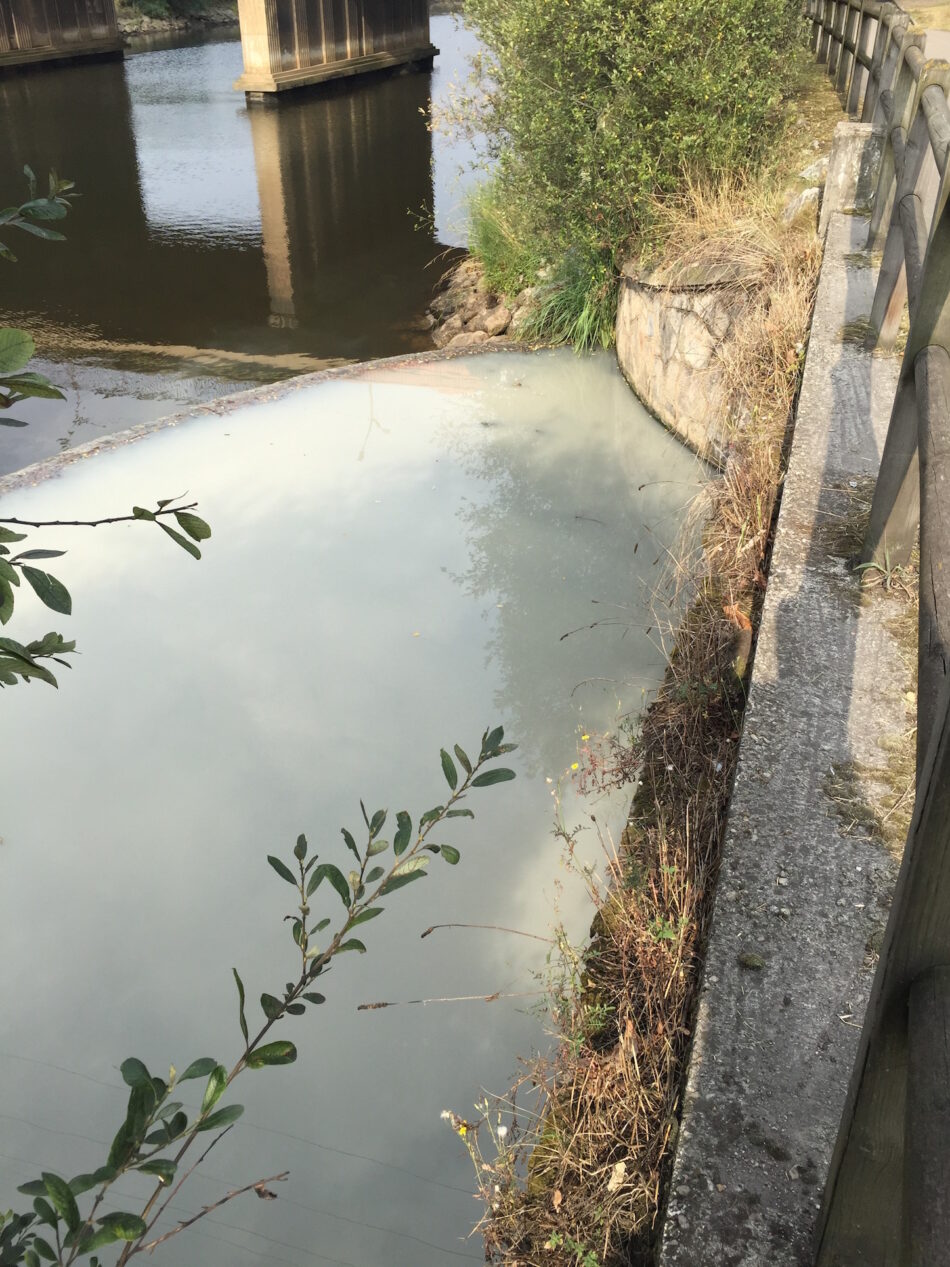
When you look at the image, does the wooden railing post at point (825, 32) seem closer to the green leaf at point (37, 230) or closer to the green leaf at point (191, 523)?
the green leaf at point (37, 230)

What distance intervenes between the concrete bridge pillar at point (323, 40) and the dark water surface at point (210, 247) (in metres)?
1.06

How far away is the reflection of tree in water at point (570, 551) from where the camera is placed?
4.45 meters

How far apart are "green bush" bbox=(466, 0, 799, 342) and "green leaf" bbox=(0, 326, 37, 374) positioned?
6856mm

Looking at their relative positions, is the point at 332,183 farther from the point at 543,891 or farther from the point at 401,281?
the point at 543,891

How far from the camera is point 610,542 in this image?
18.2 feet

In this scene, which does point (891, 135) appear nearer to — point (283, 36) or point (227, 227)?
point (227, 227)

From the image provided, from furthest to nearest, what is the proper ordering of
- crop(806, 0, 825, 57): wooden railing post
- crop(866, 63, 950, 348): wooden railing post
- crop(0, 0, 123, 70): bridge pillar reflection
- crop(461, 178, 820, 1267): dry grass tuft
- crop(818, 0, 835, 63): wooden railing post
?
crop(0, 0, 123, 70): bridge pillar reflection → crop(806, 0, 825, 57): wooden railing post → crop(818, 0, 835, 63): wooden railing post → crop(866, 63, 950, 348): wooden railing post → crop(461, 178, 820, 1267): dry grass tuft

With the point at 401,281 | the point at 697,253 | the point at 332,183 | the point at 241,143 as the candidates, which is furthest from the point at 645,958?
the point at 241,143

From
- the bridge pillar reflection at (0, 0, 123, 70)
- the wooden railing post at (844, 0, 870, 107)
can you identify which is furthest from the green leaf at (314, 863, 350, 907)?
the bridge pillar reflection at (0, 0, 123, 70)

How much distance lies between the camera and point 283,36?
75.5 feet

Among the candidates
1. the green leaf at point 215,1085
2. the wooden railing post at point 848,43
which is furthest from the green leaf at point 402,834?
the wooden railing post at point 848,43

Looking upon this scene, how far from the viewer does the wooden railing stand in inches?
35.1

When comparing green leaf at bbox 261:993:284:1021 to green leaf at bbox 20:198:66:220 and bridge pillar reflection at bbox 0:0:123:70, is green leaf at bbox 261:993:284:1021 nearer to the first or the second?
green leaf at bbox 20:198:66:220

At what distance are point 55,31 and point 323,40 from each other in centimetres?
714
